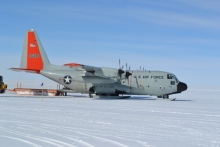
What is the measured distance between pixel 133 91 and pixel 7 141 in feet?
56.9

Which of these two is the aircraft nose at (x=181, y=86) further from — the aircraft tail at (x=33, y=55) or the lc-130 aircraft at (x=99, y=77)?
the aircraft tail at (x=33, y=55)

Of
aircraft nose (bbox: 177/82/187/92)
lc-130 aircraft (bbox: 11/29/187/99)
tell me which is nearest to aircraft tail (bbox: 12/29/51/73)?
lc-130 aircraft (bbox: 11/29/187/99)

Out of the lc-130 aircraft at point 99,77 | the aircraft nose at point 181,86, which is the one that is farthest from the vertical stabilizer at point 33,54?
the aircraft nose at point 181,86

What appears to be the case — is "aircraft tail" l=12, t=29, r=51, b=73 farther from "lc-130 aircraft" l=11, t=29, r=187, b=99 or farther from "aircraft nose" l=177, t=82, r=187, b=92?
"aircraft nose" l=177, t=82, r=187, b=92

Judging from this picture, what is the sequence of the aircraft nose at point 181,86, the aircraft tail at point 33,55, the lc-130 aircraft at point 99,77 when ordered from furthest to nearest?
the aircraft tail at point 33,55 < the lc-130 aircraft at point 99,77 < the aircraft nose at point 181,86

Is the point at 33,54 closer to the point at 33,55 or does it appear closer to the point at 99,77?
the point at 33,55

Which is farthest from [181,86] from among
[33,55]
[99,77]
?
[33,55]

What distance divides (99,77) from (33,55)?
281 inches

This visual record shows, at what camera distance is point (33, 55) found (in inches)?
1005

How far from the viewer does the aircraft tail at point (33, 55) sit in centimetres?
2548

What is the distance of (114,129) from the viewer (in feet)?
29.4

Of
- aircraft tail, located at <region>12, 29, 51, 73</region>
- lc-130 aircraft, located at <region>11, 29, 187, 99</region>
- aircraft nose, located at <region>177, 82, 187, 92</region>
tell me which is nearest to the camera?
aircraft nose, located at <region>177, 82, 187, 92</region>

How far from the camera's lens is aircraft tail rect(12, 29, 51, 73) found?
2548 centimetres

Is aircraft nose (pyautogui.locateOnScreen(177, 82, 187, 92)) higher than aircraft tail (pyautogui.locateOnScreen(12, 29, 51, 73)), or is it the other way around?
aircraft tail (pyautogui.locateOnScreen(12, 29, 51, 73))
